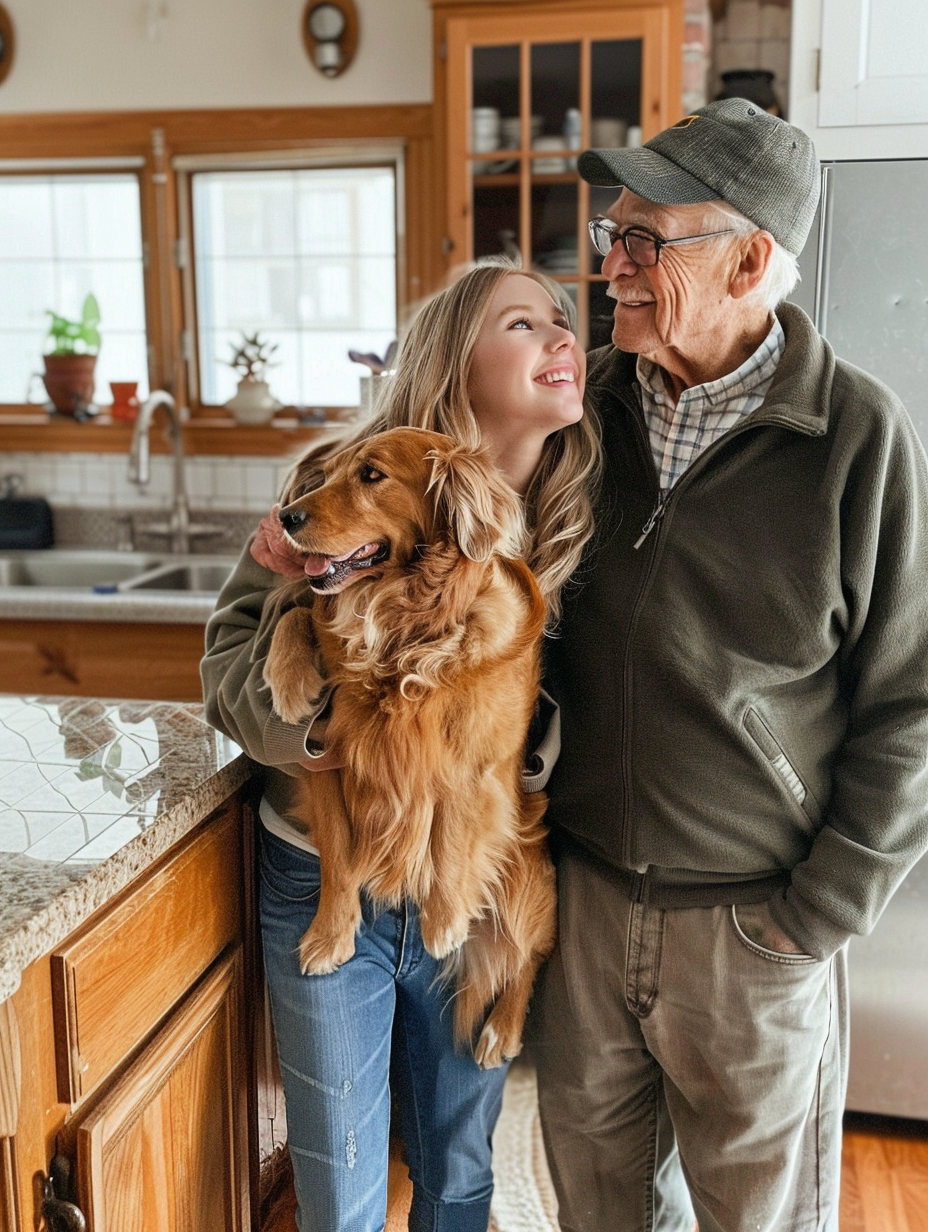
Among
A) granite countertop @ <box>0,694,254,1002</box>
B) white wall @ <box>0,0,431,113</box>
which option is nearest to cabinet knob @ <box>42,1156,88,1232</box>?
granite countertop @ <box>0,694,254,1002</box>

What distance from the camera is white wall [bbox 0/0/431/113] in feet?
11.3

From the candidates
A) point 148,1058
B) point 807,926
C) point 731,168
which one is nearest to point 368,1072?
point 148,1058

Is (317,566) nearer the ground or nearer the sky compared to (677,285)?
nearer the ground

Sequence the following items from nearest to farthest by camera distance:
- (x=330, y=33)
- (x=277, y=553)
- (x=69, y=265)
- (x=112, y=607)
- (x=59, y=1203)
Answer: (x=59, y=1203)
(x=277, y=553)
(x=112, y=607)
(x=330, y=33)
(x=69, y=265)

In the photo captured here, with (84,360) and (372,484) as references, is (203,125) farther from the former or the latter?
(372,484)

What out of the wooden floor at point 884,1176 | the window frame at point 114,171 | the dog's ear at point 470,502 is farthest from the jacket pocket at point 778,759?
the window frame at point 114,171

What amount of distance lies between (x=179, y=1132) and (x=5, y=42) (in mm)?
3542

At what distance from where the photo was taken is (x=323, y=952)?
1.39m

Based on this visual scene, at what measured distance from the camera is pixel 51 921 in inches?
39.3

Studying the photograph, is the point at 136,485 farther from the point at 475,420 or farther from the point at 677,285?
the point at 677,285

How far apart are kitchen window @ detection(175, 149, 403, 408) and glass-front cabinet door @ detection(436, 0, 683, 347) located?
23.4 inches

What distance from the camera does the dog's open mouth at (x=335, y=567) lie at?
4.44ft

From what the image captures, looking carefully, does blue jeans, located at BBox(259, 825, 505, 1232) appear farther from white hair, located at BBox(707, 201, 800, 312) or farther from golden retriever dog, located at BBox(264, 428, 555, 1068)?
white hair, located at BBox(707, 201, 800, 312)

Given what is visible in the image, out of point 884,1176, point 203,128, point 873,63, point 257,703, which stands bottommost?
point 884,1176
